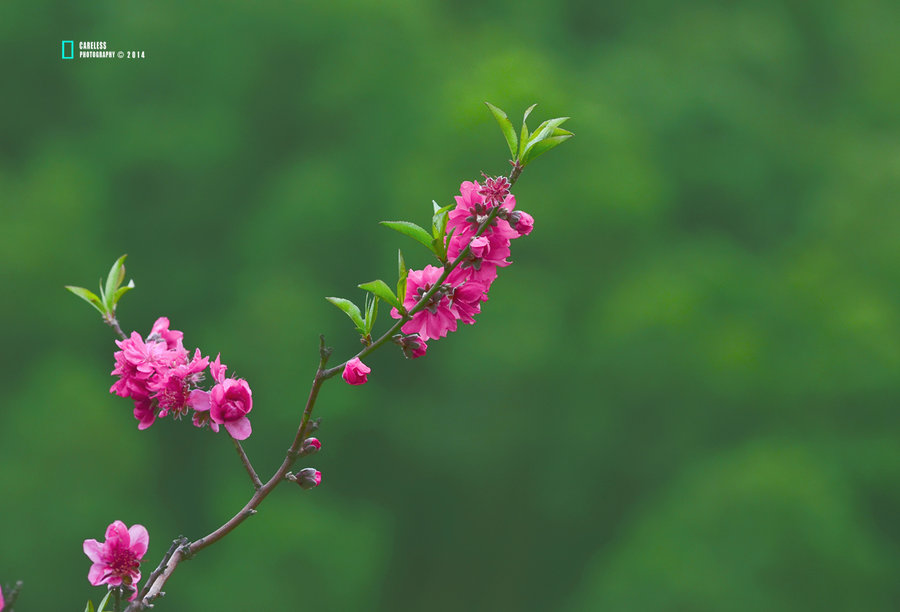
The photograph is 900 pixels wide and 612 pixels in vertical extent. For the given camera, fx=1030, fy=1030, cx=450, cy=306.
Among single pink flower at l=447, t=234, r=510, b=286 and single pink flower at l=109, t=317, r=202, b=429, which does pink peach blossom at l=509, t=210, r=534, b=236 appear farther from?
single pink flower at l=109, t=317, r=202, b=429

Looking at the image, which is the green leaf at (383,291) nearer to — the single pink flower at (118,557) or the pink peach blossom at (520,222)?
the pink peach blossom at (520,222)

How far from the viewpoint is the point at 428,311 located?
73 cm

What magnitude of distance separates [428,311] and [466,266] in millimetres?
47

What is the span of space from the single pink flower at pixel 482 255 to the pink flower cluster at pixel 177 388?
0.56ft

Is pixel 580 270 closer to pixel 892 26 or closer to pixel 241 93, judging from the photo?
pixel 241 93

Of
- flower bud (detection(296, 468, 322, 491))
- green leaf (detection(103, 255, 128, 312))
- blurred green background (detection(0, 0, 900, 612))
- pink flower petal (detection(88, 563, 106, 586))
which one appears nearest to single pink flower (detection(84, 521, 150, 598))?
pink flower petal (detection(88, 563, 106, 586))

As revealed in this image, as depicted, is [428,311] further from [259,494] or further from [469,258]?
[259,494]

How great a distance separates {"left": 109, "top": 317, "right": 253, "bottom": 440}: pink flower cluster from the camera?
0.68 metres

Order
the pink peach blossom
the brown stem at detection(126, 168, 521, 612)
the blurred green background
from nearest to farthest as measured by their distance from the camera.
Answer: the brown stem at detection(126, 168, 521, 612)
the pink peach blossom
the blurred green background

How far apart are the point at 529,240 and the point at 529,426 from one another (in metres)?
1.18

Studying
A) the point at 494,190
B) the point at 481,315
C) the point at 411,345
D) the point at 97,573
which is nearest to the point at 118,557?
the point at 97,573

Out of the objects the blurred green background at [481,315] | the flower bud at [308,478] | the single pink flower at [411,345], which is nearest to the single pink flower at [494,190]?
the single pink flower at [411,345]

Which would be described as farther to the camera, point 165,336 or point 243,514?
point 165,336

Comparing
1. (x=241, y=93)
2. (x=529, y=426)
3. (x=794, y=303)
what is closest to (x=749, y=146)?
(x=794, y=303)
